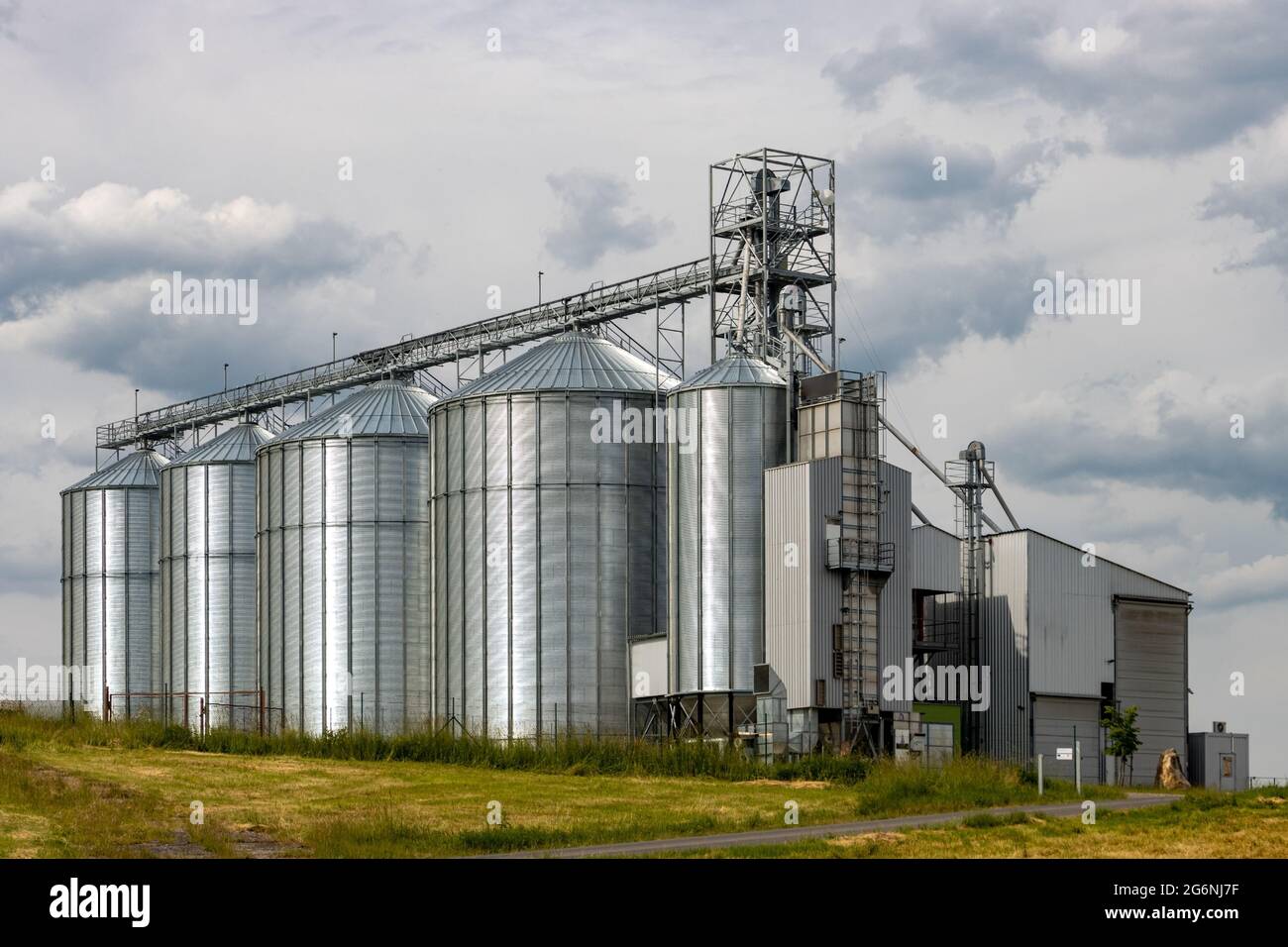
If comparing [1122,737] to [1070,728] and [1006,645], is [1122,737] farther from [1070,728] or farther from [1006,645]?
[1006,645]

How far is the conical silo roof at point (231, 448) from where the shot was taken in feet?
308

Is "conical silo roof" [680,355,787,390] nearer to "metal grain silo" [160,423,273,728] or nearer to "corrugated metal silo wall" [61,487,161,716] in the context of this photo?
"metal grain silo" [160,423,273,728]

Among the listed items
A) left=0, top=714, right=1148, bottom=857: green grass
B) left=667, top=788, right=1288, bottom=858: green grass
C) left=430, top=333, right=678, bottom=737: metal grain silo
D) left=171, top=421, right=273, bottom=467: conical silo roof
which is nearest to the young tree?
left=0, top=714, right=1148, bottom=857: green grass

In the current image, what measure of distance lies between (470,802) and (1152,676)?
33795 millimetres

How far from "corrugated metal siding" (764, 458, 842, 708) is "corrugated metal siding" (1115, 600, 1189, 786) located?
16.2 meters

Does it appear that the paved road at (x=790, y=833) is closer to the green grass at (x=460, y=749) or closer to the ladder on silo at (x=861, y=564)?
the green grass at (x=460, y=749)

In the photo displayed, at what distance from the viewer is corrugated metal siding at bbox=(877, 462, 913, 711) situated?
6600 centimetres

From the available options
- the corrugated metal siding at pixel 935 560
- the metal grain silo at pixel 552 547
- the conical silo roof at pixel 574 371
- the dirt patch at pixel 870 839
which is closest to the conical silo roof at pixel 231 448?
the conical silo roof at pixel 574 371

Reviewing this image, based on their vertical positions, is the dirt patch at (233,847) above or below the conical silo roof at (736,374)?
below

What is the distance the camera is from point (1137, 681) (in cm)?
7519

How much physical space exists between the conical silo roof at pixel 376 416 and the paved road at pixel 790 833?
130 feet
